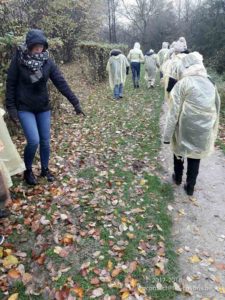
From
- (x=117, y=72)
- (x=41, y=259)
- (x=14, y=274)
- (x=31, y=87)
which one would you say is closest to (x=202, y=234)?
(x=41, y=259)

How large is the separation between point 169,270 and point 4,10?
982cm

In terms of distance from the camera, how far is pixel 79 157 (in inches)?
266

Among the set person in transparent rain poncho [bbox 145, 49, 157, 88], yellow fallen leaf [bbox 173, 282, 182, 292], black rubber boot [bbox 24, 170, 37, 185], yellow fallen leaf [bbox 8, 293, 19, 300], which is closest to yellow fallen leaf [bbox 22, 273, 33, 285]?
yellow fallen leaf [bbox 8, 293, 19, 300]

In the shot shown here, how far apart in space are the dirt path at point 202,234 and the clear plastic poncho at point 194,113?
0.82m

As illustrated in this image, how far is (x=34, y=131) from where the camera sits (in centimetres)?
473

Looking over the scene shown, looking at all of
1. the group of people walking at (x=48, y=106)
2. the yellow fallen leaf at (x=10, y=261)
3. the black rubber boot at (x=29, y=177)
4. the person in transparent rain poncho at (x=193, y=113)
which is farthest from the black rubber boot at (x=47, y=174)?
the person in transparent rain poncho at (x=193, y=113)

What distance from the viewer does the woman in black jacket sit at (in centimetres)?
441

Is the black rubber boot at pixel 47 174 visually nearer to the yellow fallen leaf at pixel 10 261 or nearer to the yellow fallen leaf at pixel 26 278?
the yellow fallen leaf at pixel 10 261

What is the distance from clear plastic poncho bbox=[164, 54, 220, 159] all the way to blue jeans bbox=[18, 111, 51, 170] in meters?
1.81

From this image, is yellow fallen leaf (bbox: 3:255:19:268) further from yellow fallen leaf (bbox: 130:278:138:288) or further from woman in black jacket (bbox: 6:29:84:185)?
woman in black jacket (bbox: 6:29:84:185)

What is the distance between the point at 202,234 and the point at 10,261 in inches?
97.7

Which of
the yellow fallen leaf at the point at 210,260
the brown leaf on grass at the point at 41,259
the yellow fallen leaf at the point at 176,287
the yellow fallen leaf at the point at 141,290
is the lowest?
the yellow fallen leaf at the point at 210,260

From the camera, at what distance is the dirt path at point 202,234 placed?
366 centimetres

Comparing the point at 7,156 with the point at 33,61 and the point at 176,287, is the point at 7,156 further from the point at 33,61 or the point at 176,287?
the point at 176,287
